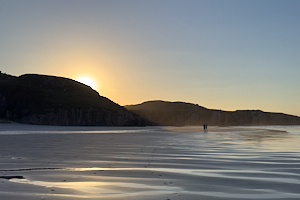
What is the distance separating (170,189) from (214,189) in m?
1.09

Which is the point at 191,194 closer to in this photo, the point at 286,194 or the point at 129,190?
the point at 129,190

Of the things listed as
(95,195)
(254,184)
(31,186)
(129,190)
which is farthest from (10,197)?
(254,184)

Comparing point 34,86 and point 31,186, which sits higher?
point 34,86

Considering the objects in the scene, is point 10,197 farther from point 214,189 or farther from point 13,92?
point 13,92

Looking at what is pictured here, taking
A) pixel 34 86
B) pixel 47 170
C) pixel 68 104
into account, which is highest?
pixel 34 86

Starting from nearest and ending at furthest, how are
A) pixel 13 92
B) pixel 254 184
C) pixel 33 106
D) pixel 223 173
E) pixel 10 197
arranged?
Answer: pixel 10 197
pixel 254 184
pixel 223 173
pixel 33 106
pixel 13 92

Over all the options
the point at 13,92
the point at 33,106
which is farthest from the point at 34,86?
the point at 33,106

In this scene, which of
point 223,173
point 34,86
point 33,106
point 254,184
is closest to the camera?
point 254,184

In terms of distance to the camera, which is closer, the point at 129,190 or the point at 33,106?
the point at 129,190

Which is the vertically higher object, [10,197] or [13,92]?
[13,92]

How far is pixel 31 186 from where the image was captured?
26.2ft

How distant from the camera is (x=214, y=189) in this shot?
783cm

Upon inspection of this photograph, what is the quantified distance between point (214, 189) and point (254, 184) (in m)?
1.47

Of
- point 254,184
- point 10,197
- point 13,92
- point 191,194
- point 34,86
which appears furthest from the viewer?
point 34,86
